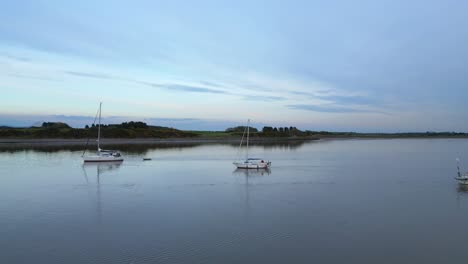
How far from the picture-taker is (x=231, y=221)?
599 inches

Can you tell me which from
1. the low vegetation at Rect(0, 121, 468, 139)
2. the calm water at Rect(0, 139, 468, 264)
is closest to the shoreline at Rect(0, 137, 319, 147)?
the low vegetation at Rect(0, 121, 468, 139)

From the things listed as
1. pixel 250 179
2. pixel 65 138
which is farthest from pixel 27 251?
pixel 65 138

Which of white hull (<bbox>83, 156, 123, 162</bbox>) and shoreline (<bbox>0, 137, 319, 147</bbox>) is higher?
shoreline (<bbox>0, 137, 319, 147</bbox>)

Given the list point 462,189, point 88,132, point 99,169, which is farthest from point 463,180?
point 88,132

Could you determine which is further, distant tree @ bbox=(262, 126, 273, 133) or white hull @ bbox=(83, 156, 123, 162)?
distant tree @ bbox=(262, 126, 273, 133)

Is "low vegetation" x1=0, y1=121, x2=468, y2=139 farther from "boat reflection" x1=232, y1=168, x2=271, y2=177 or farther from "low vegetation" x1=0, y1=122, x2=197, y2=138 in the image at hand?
"boat reflection" x1=232, y1=168, x2=271, y2=177

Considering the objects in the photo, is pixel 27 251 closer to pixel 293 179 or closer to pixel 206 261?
pixel 206 261

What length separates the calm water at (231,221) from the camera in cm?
1140

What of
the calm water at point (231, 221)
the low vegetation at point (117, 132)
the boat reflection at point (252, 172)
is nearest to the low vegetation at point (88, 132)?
the low vegetation at point (117, 132)

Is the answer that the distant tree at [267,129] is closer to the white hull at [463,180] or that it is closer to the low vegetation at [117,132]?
the low vegetation at [117,132]

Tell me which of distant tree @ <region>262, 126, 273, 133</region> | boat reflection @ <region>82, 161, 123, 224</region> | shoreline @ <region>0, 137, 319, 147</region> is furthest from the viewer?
distant tree @ <region>262, 126, 273, 133</region>

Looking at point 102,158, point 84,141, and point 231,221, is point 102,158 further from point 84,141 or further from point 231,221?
point 84,141

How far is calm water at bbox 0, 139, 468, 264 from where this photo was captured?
1140 cm

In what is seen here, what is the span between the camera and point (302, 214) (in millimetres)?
16438
